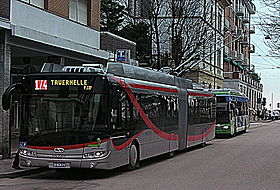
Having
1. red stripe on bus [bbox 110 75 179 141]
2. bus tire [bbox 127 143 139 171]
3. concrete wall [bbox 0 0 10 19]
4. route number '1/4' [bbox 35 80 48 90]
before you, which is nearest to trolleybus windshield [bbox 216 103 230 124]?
red stripe on bus [bbox 110 75 179 141]

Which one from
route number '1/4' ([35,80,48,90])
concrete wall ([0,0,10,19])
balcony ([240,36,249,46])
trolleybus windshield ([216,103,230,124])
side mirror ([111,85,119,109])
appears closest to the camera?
route number '1/4' ([35,80,48,90])

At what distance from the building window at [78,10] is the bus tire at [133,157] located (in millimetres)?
9727

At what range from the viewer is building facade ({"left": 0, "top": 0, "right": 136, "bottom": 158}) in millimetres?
18672

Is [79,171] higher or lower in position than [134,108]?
lower

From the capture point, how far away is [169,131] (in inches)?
812

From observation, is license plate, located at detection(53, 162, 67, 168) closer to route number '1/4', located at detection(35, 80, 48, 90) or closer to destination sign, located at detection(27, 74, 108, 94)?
destination sign, located at detection(27, 74, 108, 94)

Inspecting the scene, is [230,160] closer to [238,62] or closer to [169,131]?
[169,131]

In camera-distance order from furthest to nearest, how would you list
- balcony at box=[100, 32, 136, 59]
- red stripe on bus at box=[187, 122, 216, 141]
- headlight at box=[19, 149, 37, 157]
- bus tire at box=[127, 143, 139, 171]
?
balcony at box=[100, 32, 136, 59]
red stripe on bus at box=[187, 122, 216, 141]
bus tire at box=[127, 143, 139, 171]
headlight at box=[19, 149, 37, 157]

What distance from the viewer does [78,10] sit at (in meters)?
25.2

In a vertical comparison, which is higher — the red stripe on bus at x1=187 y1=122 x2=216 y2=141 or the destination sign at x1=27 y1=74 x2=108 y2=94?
the destination sign at x1=27 y1=74 x2=108 y2=94

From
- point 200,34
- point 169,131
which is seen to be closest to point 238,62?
point 200,34

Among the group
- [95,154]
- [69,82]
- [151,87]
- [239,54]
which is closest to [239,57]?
[239,54]

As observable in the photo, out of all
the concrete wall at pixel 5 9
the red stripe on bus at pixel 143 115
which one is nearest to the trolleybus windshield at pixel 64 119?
the red stripe on bus at pixel 143 115

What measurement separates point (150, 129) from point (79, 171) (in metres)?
2.96
